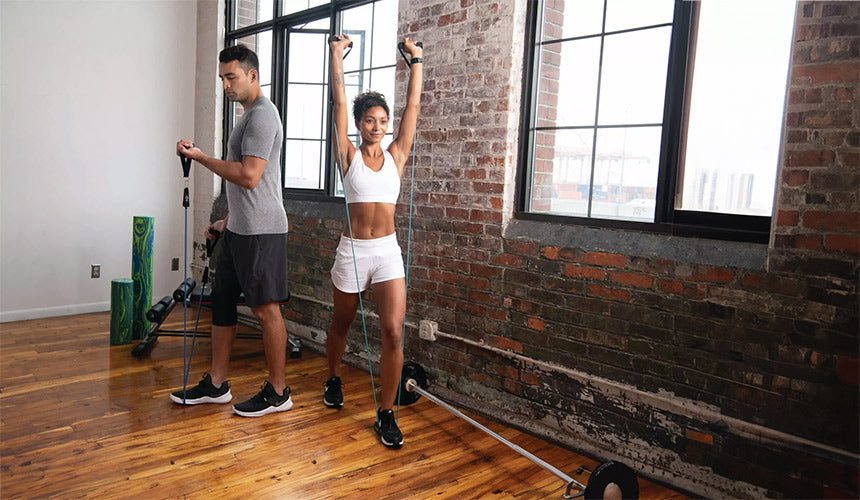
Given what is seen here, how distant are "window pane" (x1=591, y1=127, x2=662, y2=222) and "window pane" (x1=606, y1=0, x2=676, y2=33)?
434mm

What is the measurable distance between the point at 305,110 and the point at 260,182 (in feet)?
6.40

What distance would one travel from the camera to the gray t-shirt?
2.83 metres

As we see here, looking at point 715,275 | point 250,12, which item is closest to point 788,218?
point 715,275

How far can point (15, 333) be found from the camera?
4285 mm

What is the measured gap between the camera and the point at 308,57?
466cm

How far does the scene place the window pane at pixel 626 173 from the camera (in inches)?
105

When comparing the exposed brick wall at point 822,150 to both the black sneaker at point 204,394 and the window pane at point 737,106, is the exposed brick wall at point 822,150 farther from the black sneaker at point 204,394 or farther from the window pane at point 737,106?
A: the black sneaker at point 204,394

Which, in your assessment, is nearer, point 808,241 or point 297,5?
point 808,241

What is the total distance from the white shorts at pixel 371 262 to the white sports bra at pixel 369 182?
181 millimetres

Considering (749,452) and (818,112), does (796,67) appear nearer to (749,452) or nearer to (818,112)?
(818,112)

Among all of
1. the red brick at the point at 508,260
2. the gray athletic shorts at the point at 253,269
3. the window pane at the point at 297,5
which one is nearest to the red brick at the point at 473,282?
the red brick at the point at 508,260

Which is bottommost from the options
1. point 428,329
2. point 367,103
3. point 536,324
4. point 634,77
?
point 428,329

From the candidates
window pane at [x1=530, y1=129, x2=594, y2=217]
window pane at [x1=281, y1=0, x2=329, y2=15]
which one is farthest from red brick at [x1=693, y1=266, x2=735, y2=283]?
window pane at [x1=281, y1=0, x2=329, y2=15]

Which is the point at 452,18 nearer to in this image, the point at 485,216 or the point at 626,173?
the point at 485,216
